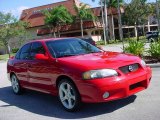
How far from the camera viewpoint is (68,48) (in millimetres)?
8031

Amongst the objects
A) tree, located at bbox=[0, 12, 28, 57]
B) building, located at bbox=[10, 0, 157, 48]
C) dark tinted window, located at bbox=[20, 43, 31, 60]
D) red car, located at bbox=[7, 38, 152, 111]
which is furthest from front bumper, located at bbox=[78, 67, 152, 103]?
building, located at bbox=[10, 0, 157, 48]

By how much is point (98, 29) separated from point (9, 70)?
5480 cm

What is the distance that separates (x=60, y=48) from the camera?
7.98 metres

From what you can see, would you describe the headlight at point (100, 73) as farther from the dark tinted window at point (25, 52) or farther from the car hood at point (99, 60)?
the dark tinted window at point (25, 52)

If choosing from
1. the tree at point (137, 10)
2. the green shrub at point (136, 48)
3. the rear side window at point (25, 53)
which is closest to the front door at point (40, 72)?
→ the rear side window at point (25, 53)

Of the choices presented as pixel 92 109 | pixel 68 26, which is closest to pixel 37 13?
pixel 68 26

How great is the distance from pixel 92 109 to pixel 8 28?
42.7 metres

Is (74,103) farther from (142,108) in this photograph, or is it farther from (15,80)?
(15,80)

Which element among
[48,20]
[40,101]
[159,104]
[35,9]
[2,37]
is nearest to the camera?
[159,104]

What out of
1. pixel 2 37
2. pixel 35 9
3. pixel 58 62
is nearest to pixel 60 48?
pixel 58 62

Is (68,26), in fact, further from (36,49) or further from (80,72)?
(80,72)

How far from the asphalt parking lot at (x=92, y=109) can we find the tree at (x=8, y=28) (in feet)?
130

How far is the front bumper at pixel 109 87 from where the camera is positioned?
6410mm

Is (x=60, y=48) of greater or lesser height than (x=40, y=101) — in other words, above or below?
above
